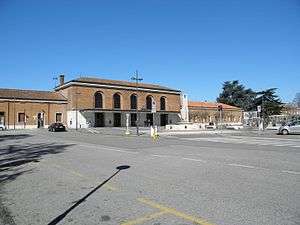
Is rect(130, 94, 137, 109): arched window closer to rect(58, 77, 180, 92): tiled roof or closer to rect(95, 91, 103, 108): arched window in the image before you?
rect(58, 77, 180, 92): tiled roof

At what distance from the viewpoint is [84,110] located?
71.4 m

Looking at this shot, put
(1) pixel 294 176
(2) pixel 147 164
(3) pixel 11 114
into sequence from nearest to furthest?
(1) pixel 294 176 < (2) pixel 147 164 < (3) pixel 11 114

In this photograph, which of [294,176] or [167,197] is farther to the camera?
[294,176]

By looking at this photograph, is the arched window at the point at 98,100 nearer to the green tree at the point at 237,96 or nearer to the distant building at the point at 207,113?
the distant building at the point at 207,113

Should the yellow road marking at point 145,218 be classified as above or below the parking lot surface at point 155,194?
below

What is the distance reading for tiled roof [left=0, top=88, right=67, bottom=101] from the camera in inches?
2640

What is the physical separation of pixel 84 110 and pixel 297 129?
43774mm

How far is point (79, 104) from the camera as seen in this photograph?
233ft

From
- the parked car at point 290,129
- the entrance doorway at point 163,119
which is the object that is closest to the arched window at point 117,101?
the entrance doorway at point 163,119

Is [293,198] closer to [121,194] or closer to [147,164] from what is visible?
[121,194]

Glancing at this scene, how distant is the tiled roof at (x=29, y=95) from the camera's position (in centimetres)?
6706

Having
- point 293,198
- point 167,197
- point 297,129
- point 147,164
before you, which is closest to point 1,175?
point 147,164

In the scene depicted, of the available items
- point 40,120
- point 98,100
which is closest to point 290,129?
point 98,100

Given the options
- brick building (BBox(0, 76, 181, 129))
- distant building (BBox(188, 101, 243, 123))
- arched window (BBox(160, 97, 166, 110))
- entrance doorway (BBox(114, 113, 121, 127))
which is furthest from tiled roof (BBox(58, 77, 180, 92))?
distant building (BBox(188, 101, 243, 123))
